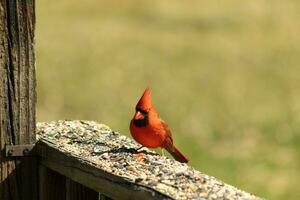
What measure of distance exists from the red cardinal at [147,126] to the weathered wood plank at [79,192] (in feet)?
1.57

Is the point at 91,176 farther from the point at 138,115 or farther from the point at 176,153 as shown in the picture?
the point at 176,153

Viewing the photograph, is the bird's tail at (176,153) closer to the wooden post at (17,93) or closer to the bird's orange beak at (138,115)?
the bird's orange beak at (138,115)

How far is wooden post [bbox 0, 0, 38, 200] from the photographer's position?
9.75ft

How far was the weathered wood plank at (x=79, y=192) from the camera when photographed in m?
2.91

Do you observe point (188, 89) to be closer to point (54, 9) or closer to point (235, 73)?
point (235, 73)

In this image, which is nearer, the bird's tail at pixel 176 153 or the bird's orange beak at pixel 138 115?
the bird's orange beak at pixel 138 115

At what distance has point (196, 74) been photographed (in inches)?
488

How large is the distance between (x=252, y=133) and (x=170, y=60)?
400 centimetres

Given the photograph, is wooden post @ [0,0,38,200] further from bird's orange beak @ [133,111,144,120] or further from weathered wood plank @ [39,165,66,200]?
bird's orange beak @ [133,111,144,120]

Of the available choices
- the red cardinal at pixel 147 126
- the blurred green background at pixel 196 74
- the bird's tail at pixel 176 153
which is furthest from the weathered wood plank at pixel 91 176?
the blurred green background at pixel 196 74

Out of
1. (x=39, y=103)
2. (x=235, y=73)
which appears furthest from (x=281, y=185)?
(x=235, y=73)

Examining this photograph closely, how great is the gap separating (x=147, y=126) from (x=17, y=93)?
2.20ft

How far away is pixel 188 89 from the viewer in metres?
11.5

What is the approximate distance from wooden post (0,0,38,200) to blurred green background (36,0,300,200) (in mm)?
5041
